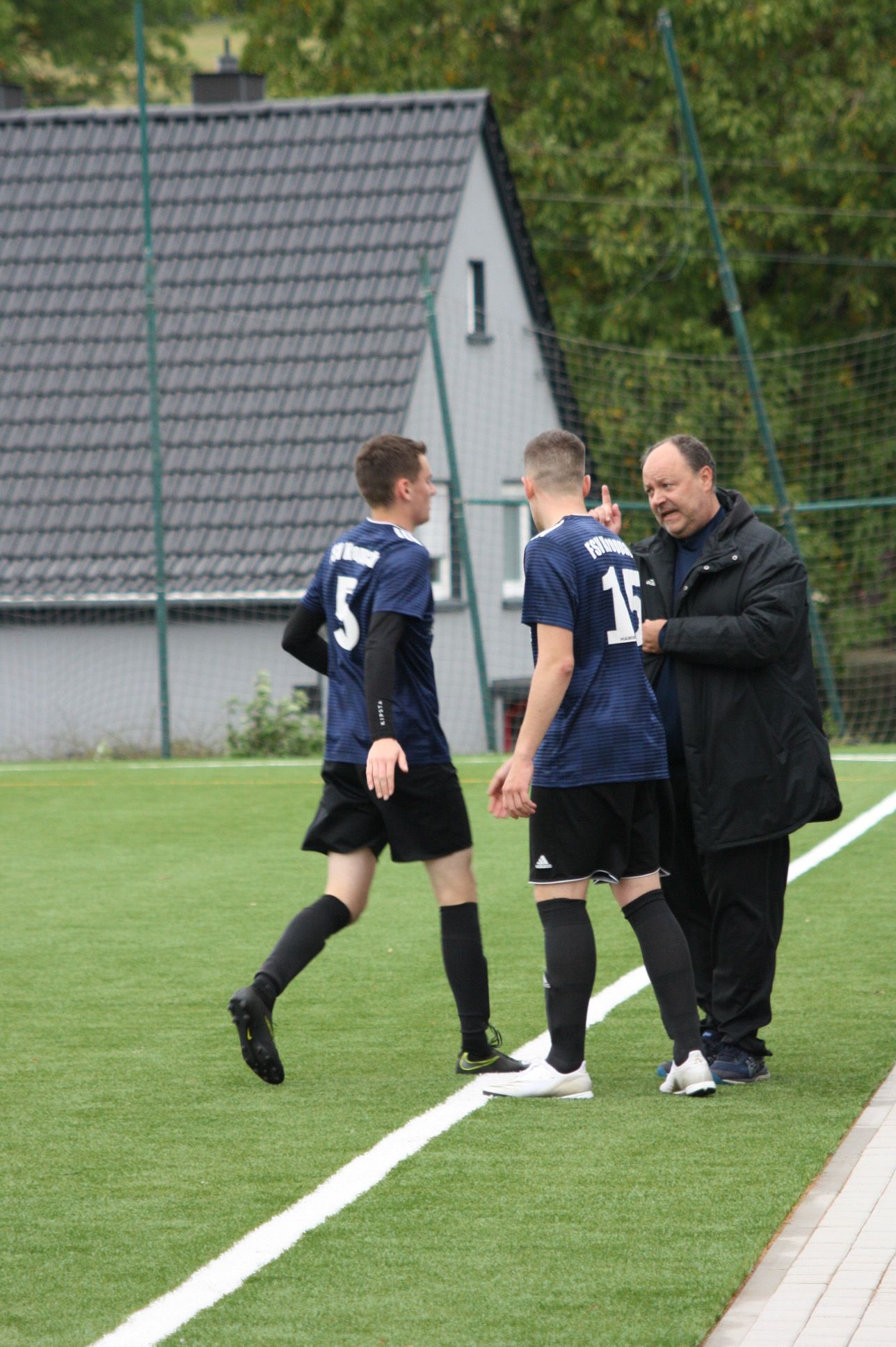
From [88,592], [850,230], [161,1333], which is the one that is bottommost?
[161,1333]

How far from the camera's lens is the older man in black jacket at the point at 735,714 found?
558cm

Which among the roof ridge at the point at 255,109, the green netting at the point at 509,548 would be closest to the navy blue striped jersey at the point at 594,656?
the green netting at the point at 509,548

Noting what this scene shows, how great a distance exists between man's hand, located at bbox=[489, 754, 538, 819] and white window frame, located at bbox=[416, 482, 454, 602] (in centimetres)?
1484

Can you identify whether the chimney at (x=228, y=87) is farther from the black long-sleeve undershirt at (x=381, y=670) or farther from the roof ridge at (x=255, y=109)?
the black long-sleeve undershirt at (x=381, y=670)

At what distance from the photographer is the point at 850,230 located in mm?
27703

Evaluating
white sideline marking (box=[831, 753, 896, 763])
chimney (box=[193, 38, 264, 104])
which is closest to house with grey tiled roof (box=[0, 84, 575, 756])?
chimney (box=[193, 38, 264, 104])

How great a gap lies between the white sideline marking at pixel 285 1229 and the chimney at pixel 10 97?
77.7 feet

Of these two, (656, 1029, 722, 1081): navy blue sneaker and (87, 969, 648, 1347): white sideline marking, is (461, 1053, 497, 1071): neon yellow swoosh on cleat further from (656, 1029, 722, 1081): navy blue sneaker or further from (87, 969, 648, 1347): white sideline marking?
(656, 1029, 722, 1081): navy blue sneaker

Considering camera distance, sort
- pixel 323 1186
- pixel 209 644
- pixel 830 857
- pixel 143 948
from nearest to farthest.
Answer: pixel 323 1186
pixel 143 948
pixel 830 857
pixel 209 644

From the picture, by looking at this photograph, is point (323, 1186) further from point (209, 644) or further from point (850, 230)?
point (850, 230)

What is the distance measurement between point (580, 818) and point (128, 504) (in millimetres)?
17092

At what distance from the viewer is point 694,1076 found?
5.41 metres

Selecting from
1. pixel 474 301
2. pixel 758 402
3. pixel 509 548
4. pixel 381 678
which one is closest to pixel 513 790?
pixel 381 678

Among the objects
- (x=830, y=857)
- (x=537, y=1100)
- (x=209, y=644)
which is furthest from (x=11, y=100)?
(x=537, y=1100)
